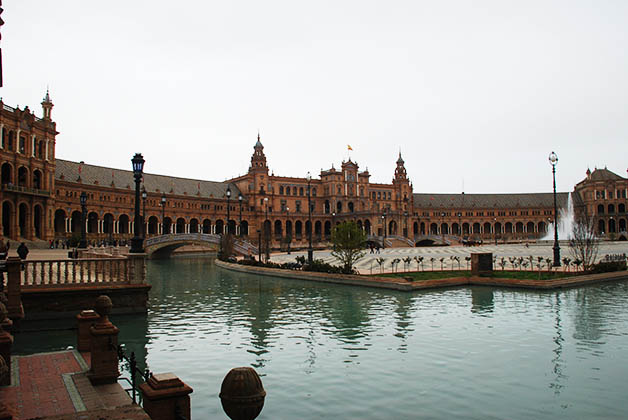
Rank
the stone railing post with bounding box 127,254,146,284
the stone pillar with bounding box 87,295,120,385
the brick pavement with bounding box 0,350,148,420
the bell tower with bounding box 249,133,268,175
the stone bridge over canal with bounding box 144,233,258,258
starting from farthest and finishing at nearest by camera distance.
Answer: the bell tower with bounding box 249,133,268,175, the stone bridge over canal with bounding box 144,233,258,258, the stone railing post with bounding box 127,254,146,284, the stone pillar with bounding box 87,295,120,385, the brick pavement with bounding box 0,350,148,420

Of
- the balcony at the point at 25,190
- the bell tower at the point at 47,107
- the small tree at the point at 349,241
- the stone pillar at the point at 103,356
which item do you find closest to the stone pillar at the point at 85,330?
the stone pillar at the point at 103,356

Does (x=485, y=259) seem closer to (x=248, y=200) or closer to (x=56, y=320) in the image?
(x=56, y=320)

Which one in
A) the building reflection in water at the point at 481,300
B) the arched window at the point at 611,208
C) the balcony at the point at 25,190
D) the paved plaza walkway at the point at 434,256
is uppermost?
the arched window at the point at 611,208

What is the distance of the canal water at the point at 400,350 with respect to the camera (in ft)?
34.2

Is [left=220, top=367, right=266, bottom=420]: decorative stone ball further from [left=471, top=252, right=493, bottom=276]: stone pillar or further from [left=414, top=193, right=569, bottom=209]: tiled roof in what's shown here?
[left=414, top=193, right=569, bottom=209]: tiled roof

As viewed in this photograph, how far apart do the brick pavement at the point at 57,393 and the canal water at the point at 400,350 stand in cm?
189

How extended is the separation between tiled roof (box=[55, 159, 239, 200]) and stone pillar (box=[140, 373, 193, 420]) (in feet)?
274

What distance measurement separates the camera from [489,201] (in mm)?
148500

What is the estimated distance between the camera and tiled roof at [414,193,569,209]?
146 metres

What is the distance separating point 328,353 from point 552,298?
15.0 metres

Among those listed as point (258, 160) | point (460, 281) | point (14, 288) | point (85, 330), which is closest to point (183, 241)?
point (460, 281)

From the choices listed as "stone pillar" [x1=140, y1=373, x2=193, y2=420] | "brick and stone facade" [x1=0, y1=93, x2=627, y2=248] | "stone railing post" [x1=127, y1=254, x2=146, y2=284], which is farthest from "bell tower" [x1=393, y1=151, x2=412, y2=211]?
"stone pillar" [x1=140, y1=373, x2=193, y2=420]

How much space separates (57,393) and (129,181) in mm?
94855

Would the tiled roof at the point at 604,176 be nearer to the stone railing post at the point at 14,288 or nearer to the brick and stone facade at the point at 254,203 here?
the brick and stone facade at the point at 254,203
